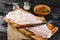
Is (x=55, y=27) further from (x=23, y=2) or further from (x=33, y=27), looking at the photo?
(x=23, y=2)

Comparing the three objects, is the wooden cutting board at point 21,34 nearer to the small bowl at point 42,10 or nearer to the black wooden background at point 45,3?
the black wooden background at point 45,3

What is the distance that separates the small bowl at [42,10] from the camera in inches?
68.2

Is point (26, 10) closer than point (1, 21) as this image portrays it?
No

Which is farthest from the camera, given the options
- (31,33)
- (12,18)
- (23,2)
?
(23,2)

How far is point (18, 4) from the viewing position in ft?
6.21

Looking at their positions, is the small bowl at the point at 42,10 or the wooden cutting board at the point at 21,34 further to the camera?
the small bowl at the point at 42,10

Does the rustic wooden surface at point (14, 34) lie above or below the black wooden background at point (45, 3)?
below

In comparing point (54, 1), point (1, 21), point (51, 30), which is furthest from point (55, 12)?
point (1, 21)

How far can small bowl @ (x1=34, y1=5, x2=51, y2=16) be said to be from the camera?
1733 millimetres

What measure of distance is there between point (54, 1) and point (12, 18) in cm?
55

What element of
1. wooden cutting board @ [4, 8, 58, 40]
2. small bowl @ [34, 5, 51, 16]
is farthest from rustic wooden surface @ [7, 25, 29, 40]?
small bowl @ [34, 5, 51, 16]

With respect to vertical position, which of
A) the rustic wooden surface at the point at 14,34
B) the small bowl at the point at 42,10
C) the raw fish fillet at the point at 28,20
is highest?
the small bowl at the point at 42,10

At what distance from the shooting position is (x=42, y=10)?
5.81 feet

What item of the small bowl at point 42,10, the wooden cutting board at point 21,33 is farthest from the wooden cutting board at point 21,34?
the small bowl at point 42,10
